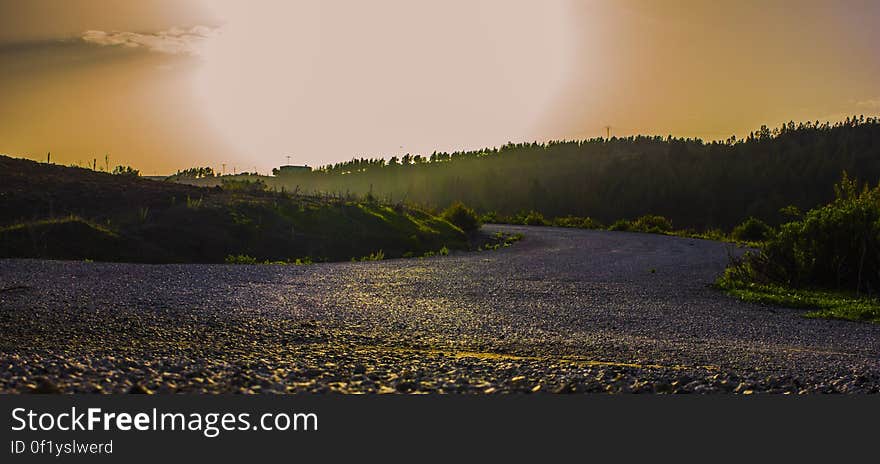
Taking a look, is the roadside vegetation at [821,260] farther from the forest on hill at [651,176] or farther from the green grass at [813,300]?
the forest on hill at [651,176]

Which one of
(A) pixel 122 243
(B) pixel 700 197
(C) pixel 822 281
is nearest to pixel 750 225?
(C) pixel 822 281

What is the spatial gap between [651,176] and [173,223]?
66.6 meters

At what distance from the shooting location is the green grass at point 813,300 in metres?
10.4

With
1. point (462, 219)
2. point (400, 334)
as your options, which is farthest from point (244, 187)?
point (400, 334)

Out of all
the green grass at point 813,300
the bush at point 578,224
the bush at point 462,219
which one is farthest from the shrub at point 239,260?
the bush at point 578,224

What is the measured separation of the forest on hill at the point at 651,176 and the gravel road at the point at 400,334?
33.3 metres

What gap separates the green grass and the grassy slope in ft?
36.7

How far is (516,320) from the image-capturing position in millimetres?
9125

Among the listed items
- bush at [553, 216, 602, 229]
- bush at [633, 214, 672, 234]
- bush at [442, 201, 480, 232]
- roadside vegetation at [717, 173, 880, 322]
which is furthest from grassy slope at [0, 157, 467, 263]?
bush at [553, 216, 602, 229]

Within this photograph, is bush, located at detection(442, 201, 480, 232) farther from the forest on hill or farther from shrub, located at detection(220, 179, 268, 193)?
the forest on hill

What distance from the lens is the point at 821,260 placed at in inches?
545

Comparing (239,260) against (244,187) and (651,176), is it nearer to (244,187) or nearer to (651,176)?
(244,187)

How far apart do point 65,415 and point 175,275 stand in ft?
34.1

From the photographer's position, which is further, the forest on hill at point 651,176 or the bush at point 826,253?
the forest on hill at point 651,176
